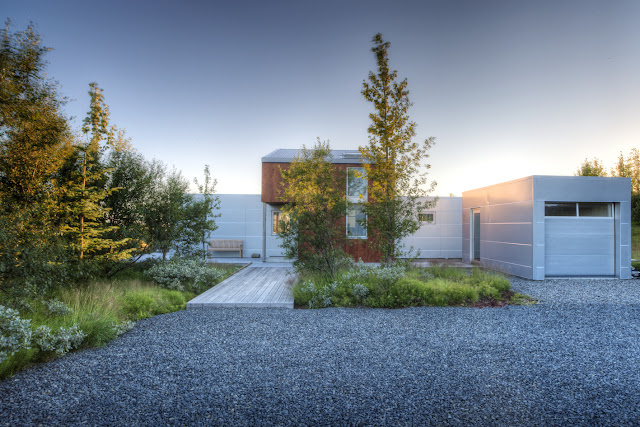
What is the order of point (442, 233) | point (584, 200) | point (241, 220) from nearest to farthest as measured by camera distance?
Answer: point (584, 200) → point (241, 220) → point (442, 233)

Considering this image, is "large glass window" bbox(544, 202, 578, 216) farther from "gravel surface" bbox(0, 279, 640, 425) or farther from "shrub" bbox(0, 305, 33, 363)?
"shrub" bbox(0, 305, 33, 363)

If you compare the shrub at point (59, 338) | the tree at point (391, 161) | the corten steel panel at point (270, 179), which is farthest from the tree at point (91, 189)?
the tree at point (391, 161)

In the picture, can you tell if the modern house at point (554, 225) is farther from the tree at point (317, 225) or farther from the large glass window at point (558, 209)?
the tree at point (317, 225)

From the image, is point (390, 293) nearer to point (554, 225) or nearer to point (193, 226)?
point (193, 226)

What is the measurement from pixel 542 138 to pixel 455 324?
30.1 ft

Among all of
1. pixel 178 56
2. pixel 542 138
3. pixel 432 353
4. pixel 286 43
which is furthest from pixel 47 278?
pixel 542 138

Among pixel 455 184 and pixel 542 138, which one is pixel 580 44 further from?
pixel 455 184

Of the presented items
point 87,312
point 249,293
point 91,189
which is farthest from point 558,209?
point 91,189

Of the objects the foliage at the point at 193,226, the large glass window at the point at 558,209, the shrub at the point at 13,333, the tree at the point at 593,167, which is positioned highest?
the tree at the point at 593,167

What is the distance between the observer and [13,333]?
2.80m

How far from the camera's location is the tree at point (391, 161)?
7.09 metres

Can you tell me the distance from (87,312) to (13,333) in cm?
117

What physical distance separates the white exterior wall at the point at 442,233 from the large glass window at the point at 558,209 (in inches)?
200

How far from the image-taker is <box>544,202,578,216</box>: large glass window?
27.3 ft
